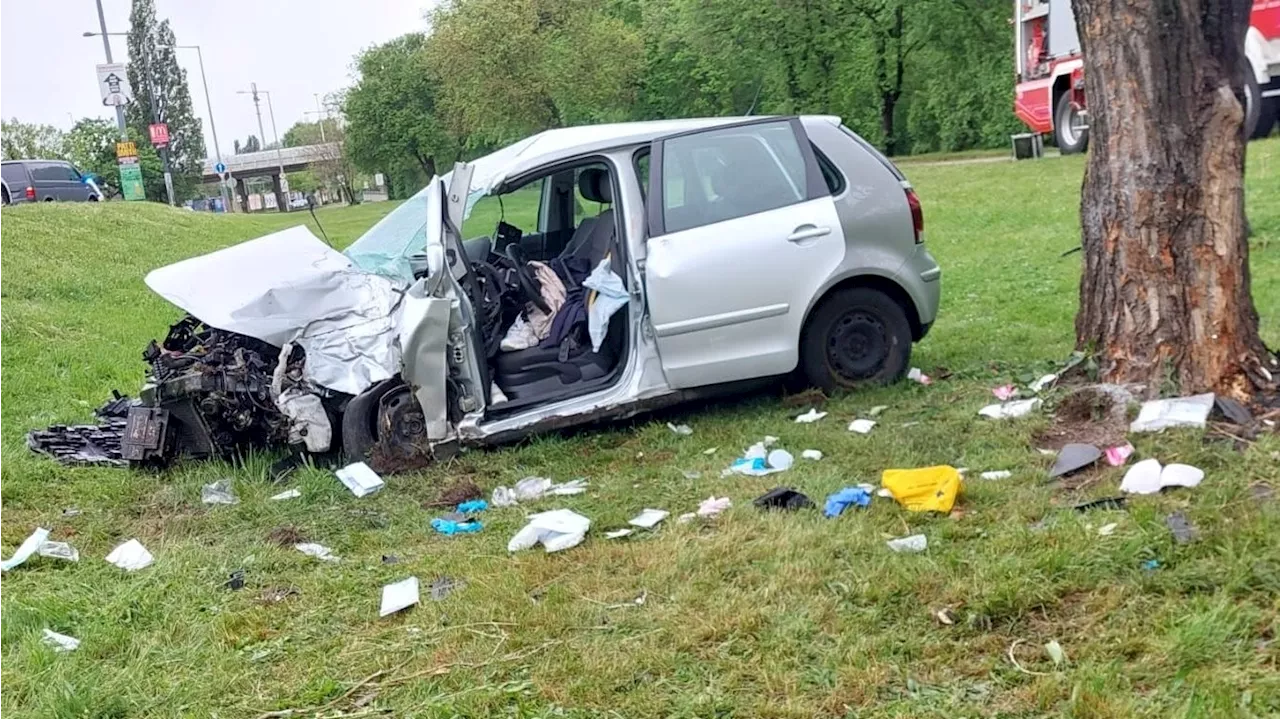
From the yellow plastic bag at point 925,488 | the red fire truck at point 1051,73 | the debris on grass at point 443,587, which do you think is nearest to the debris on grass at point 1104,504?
the yellow plastic bag at point 925,488

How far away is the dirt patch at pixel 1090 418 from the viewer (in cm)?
464

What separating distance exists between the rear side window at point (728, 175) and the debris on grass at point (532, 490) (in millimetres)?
1504

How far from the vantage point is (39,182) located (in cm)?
2653

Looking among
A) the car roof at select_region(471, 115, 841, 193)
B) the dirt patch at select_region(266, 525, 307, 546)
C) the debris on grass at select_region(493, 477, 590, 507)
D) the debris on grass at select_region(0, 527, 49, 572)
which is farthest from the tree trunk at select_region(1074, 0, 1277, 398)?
the debris on grass at select_region(0, 527, 49, 572)

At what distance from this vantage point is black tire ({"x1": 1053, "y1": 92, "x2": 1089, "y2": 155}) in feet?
63.8

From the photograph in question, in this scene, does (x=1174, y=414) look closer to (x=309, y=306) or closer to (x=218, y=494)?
(x=309, y=306)

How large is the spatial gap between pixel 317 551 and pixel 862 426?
2.72 metres

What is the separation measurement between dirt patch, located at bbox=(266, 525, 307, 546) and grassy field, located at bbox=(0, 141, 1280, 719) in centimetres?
5

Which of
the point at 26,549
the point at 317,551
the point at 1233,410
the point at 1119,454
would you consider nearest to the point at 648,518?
the point at 317,551

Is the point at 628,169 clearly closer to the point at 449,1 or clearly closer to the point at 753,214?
the point at 753,214

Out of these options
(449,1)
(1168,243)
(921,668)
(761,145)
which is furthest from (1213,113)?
(449,1)

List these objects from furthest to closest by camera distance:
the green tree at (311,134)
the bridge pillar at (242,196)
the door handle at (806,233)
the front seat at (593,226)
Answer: the bridge pillar at (242,196)
the green tree at (311,134)
the front seat at (593,226)
the door handle at (806,233)

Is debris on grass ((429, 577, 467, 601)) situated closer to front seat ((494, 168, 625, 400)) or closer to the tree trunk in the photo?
front seat ((494, 168, 625, 400))

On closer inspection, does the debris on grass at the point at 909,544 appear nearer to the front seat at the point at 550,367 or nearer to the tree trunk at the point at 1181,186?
the tree trunk at the point at 1181,186
